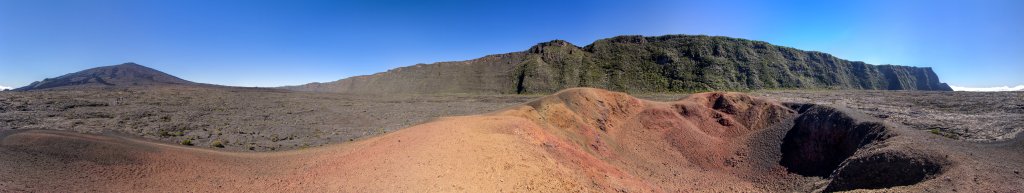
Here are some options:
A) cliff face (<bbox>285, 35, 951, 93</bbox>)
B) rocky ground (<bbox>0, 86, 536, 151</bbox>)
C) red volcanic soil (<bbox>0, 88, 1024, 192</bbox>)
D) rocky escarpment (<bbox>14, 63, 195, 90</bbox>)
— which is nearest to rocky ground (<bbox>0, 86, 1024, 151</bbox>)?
rocky ground (<bbox>0, 86, 536, 151</bbox>)

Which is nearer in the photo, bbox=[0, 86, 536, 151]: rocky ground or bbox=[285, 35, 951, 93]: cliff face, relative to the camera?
bbox=[0, 86, 536, 151]: rocky ground

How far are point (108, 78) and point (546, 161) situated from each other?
127041 mm

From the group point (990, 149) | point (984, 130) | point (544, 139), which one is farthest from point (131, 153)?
point (984, 130)

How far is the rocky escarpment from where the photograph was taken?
91562 mm

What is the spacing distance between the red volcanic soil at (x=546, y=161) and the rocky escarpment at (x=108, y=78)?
336 feet

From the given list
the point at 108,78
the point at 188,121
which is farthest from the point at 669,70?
the point at 108,78

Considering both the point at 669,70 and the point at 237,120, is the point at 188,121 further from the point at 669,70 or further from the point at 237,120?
the point at 669,70

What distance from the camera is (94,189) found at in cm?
1128

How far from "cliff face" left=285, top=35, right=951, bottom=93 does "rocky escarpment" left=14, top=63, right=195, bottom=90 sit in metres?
60.9

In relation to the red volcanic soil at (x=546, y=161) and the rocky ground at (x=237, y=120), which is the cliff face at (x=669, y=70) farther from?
the red volcanic soil at (x=546, y=161)

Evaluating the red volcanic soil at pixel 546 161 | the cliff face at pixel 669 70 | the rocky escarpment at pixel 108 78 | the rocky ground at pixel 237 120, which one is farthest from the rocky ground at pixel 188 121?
the cliff face at pixel 669 70

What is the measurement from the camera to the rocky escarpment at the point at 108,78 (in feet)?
300

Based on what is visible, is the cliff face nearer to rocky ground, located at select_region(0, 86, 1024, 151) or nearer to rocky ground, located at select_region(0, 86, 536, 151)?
rocky ground, located at select_region(0, 86, 1024, 151)

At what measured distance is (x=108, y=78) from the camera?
9719cm
